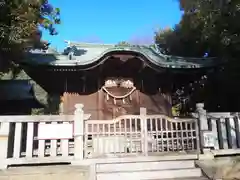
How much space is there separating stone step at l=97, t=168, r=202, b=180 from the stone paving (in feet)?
1.72

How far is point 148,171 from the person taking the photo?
6.57 meters

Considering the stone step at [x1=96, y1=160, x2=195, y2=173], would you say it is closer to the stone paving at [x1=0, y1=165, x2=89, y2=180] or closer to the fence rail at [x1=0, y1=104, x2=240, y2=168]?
the fence rail at [x1=0, y1=104, x2=240, y2=168]

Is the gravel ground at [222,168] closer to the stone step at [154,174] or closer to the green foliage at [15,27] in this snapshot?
the stone step at [154,174]

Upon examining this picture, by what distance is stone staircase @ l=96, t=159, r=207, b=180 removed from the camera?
253 inches

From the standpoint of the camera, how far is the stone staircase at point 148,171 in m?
6.44

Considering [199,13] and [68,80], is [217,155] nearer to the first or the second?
[199,13]

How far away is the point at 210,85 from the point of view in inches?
495

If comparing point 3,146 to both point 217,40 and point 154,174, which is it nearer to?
point 154,174

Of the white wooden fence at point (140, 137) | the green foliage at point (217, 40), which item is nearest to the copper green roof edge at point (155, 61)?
the green foliage at point (217, 40)

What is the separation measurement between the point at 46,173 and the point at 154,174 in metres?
2.73

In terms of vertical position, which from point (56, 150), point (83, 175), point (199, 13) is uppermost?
point (199, 13)

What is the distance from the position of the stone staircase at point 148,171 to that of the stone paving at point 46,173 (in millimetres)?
501

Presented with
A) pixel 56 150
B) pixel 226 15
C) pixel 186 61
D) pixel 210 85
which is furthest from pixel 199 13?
pixel 56 150

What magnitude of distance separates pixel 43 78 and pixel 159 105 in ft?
18.1
